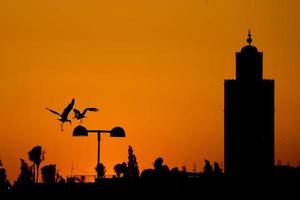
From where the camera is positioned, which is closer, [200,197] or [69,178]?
[200,197]

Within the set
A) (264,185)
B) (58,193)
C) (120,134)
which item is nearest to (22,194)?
(58,193)

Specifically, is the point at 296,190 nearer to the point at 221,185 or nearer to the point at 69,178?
the point at 221,185

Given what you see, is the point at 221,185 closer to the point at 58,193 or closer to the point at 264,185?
the point at 264,185

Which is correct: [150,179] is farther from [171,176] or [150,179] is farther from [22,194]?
[22,194]

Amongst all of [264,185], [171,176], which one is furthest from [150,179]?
[264,185]

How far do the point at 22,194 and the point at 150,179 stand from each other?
920 centimetres

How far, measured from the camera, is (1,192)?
279 feet

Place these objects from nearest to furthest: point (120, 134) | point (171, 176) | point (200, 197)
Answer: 1. point (120, 134)
2. point (200, 197)
3. point (171, 176)

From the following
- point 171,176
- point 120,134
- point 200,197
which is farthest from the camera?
point 171,176

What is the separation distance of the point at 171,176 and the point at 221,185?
4.28m

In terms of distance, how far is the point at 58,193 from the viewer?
84125mm

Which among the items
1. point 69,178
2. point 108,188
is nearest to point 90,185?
point 108,188

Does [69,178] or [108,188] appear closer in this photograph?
[108,188]

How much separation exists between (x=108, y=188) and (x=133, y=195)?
8.32 feet
